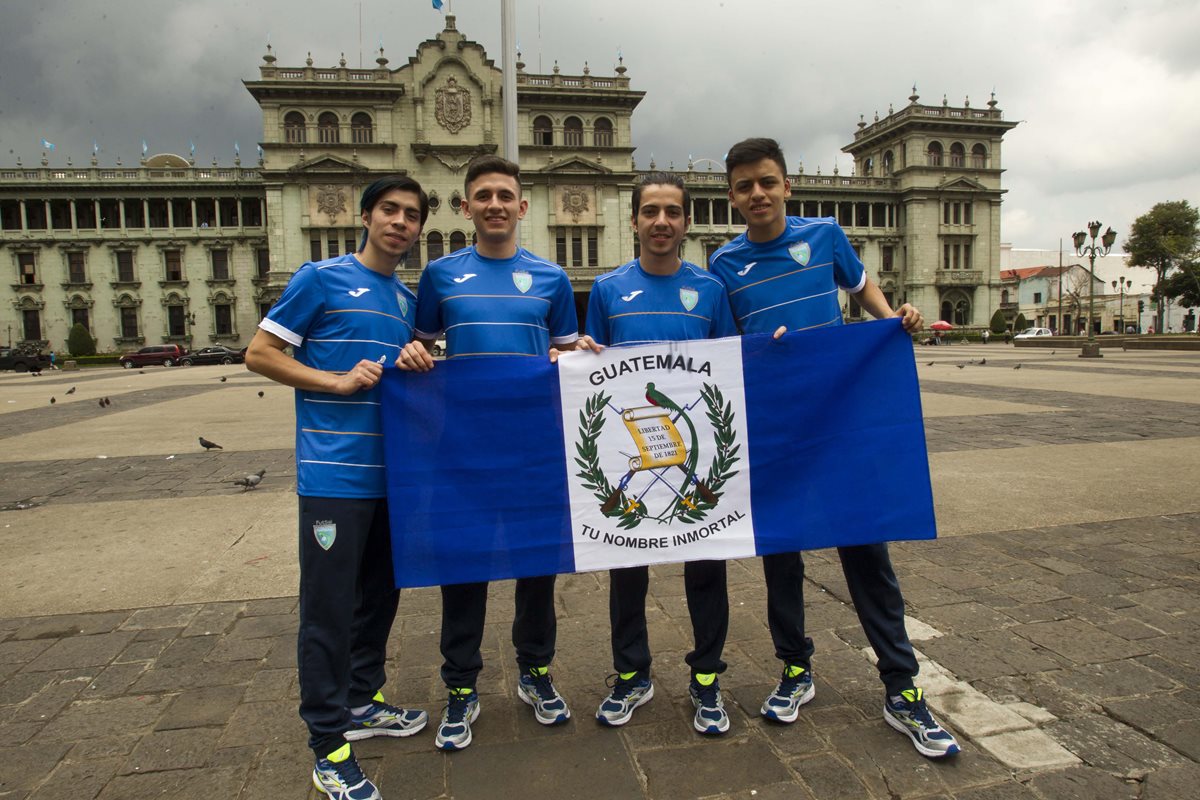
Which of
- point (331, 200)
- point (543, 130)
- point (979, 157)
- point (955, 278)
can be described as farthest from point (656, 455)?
point (979, 157)

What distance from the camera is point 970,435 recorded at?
9.16m

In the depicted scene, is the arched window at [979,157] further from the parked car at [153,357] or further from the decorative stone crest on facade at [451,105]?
the parked car at [153,357]

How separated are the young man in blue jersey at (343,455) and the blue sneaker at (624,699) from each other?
27.5 inches

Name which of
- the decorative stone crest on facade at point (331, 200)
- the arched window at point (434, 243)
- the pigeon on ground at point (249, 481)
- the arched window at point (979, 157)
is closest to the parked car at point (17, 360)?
the decorative stone crest on facade at point (331, 200)

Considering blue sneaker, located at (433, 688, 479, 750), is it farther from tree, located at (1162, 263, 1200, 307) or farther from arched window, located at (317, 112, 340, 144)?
tree, located at (1162, 263, 1200, 307)

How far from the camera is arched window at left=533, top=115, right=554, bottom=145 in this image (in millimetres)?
55062

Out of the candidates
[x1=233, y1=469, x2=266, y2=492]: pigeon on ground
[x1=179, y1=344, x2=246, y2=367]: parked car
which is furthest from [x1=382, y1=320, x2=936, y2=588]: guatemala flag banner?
[x1=179, y1=344, x2=246, y2=367]: parked car

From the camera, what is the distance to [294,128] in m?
52.2

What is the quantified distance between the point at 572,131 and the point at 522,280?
56.6 meters

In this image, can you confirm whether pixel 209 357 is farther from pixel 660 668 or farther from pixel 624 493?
pixel 624 493

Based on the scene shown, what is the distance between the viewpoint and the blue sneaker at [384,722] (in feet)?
8.86

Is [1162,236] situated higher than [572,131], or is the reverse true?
[572,131]

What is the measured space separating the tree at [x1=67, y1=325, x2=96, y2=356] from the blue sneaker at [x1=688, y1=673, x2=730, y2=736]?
57.9m

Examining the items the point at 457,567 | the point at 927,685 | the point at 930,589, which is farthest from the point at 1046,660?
the point at 457,567
